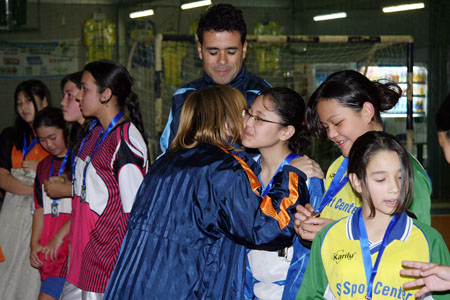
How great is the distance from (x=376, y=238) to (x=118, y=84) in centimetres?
163

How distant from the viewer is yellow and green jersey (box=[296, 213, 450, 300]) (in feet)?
6.21

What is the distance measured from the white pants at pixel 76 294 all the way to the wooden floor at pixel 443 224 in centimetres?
422

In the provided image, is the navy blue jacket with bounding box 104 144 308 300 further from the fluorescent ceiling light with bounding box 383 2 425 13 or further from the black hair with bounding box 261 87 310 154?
the fluorescent ceiling light with bounding box 383 2 425 13

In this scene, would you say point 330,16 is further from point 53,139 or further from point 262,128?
point 262,128

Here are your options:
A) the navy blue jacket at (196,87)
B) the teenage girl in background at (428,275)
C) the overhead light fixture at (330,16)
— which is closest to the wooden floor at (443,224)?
the navy blue jacket at (196,87)

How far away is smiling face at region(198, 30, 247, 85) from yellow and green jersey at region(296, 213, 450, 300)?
125cm

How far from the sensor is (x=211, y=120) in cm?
223

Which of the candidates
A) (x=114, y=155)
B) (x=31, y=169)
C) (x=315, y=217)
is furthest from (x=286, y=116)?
(x=31, y=169)

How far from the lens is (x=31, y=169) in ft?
13.5

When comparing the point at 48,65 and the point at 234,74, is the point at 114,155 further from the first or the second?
the point at 48,65

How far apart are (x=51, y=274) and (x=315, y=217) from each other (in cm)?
203

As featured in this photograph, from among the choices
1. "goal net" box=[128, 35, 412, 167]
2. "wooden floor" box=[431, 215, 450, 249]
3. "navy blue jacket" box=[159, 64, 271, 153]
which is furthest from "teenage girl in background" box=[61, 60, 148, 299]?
"goal net" box=[128, 35, 412, 167]

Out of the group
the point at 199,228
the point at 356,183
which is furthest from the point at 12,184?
the point at 356,183

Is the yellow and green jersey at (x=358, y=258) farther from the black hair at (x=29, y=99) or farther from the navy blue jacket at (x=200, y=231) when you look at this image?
the black hair at (x=29, y=99)
